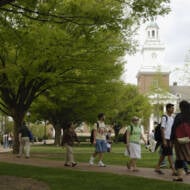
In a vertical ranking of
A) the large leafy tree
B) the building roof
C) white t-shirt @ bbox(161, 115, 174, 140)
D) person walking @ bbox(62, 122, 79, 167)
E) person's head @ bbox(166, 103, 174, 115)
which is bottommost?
person walking @ bbox(62, 122, 79, 167)

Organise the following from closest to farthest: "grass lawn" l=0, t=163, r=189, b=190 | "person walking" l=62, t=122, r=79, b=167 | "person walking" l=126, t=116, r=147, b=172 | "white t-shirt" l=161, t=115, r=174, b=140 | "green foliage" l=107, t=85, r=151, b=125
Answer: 1. "grass lawn" l=0, t=163, r=189, b=190
2. "white t-shirt" l=161, t=115, r=174, b=140
3. "person walking" l=126, t=116, r=147, b=172
4. "person walking" l=62, t=122, r=79, b=167
5. "green foliage" l=107, t=85, r=151, b=125

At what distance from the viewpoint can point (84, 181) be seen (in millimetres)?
11750

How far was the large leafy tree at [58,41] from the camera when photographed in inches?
554

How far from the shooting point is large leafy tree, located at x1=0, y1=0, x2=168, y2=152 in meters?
14.1

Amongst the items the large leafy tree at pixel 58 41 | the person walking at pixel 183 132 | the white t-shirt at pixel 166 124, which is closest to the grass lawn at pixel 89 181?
the person walking at pixel 183 132

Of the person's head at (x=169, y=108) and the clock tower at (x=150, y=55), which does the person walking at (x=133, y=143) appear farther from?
the clock tower at (x=150, y=55)

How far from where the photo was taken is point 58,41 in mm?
20141

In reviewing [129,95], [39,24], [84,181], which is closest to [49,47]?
[39,24]

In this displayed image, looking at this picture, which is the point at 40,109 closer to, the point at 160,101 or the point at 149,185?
the point at 160,101

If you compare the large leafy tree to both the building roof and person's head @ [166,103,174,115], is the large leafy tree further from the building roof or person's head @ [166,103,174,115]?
the building roof

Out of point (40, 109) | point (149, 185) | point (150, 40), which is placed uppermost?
point (150, 40)

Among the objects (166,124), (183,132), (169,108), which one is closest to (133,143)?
(166,124)

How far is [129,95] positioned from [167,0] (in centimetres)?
5910

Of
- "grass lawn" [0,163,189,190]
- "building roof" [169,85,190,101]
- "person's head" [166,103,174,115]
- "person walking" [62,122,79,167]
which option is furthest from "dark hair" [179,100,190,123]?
"building roof" [169,85,190,101]
